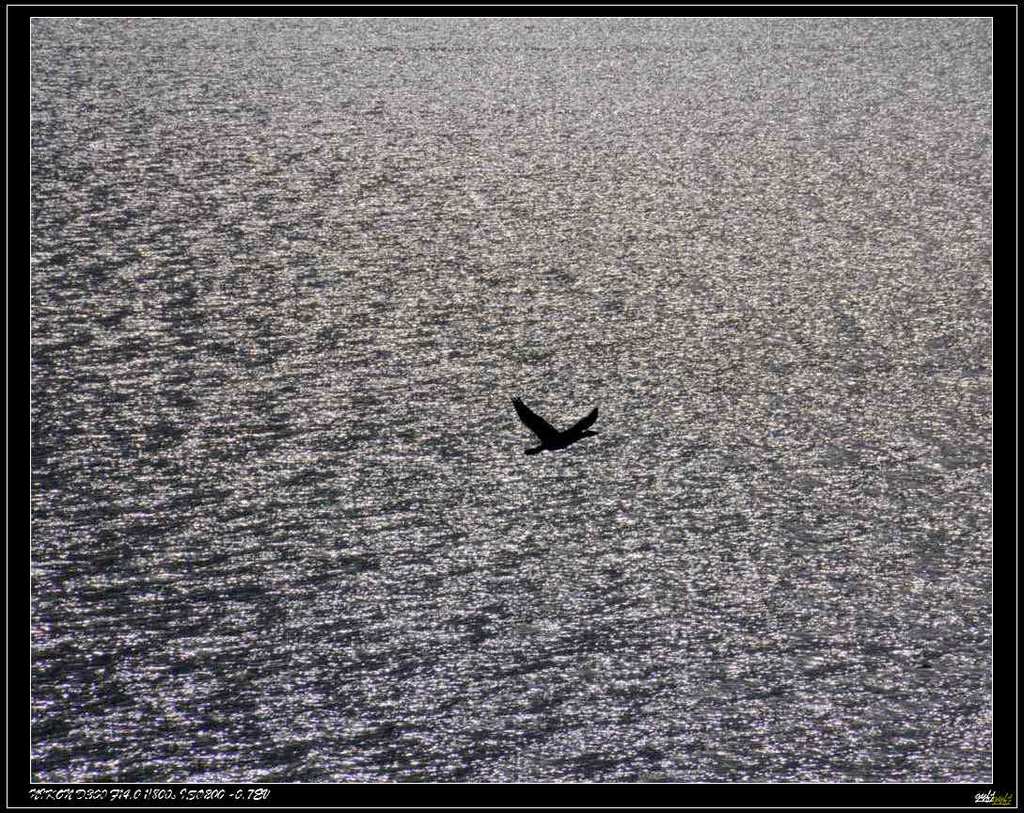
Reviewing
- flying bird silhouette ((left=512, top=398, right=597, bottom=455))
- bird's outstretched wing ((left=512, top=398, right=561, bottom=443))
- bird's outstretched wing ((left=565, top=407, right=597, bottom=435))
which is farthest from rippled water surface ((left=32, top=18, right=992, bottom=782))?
bird's outstretched wing ((left=565, top=407, right=597, bottom=435))

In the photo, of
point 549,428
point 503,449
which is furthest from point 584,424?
point 503,449

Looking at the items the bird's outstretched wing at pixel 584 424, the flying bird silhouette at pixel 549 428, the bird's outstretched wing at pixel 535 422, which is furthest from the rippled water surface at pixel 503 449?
the bird's outstretched wing at pixel 584 424

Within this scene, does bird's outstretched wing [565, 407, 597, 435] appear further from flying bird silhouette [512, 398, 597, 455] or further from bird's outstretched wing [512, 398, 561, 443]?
bird's outstretched wing [512, 398, 561, 443]

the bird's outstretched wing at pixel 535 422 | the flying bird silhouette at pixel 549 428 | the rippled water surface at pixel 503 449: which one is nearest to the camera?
the bird's outstretched wing at pixel 535 422

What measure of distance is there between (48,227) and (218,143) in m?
31.6

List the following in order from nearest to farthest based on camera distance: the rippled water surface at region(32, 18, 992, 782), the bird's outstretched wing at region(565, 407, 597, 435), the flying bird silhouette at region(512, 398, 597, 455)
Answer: the bird's outstretched wing at region(565, 407, 597, 435)
the flying bird silhouette at region(512, 398, 597, 455)
the rippled water surface at region(32, 18, 992, 782)

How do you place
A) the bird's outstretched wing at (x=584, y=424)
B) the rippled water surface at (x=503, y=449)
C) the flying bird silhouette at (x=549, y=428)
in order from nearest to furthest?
the bird's outstretched wing at (x=584, y=424) < the flying bird silhouette at (x=549, y=428) < the rippled water surface at (x=503, y=449)

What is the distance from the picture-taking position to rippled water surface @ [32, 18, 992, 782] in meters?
56.2

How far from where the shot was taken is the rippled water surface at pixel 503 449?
56250 mm

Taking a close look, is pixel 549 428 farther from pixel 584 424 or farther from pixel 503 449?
pixel 503 449

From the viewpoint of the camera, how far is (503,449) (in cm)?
8081

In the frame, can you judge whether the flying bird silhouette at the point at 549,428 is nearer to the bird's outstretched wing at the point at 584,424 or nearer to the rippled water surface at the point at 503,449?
the bird's outstretched wing at the point at 584,424

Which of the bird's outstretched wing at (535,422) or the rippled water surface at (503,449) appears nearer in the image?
the bird's outstretched wing at (535,422)

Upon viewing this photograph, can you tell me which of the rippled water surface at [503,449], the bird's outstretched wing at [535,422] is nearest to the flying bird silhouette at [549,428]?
the bird's outstretched wing at [535,422]
